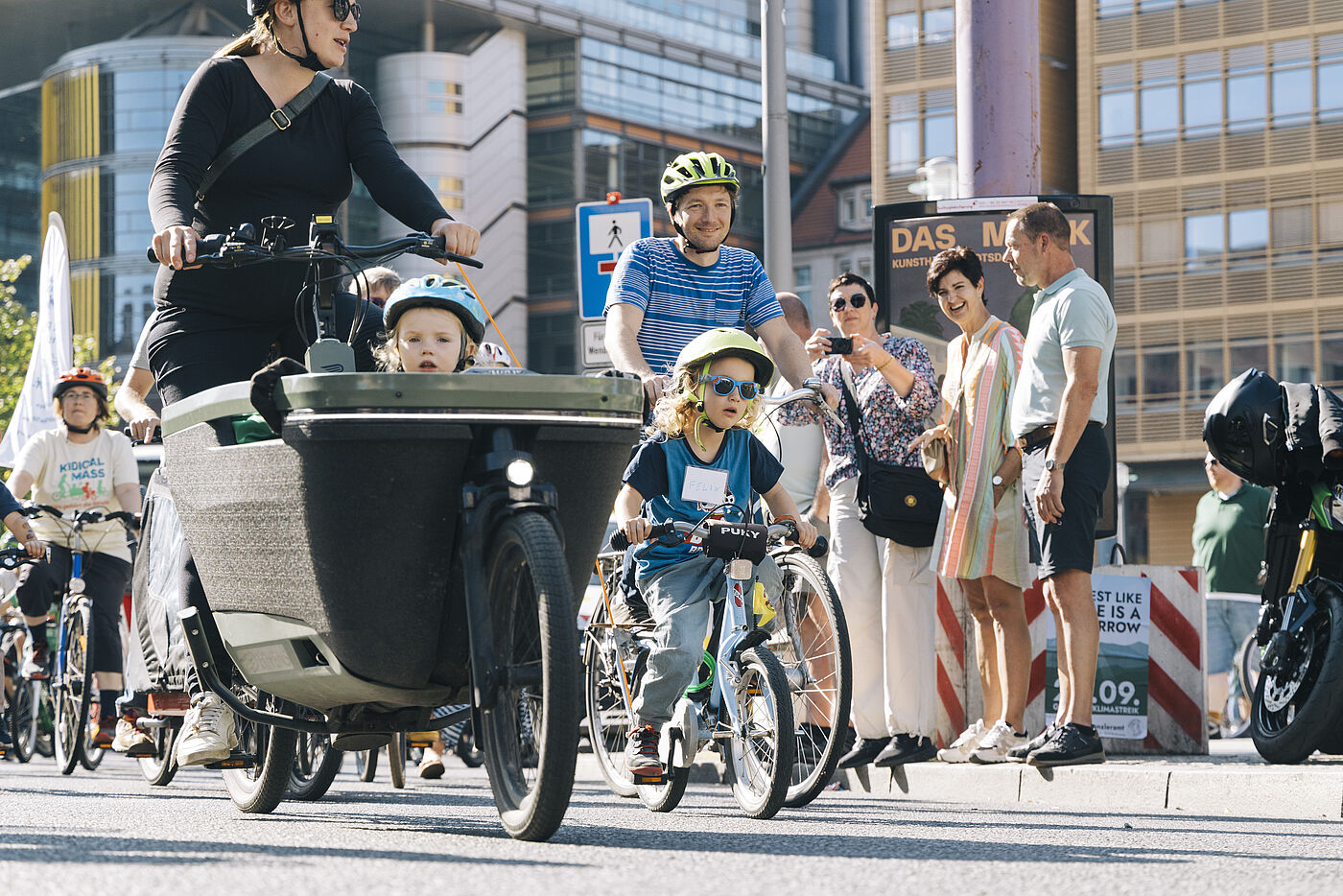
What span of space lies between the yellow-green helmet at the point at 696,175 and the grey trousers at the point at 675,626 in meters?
1.49

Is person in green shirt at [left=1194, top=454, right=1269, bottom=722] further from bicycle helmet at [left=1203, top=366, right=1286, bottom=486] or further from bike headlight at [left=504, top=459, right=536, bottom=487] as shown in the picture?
bike headlight at [left=504, top=459, right=536, bottom=487]

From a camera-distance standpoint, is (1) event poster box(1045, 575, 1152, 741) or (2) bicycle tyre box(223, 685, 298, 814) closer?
(2) bicycle tyre box(223, 685, 298, 814)

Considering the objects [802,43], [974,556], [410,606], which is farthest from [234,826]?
[802,43]

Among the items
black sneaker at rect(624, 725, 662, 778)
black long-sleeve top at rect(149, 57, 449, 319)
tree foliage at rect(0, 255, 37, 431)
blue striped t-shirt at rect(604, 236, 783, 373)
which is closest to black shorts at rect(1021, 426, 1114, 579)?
blue striped t-shirt at rect(604, 236, 783, 373)

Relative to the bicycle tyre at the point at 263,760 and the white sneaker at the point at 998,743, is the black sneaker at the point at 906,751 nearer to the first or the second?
the white sneaker at the point at 998,743

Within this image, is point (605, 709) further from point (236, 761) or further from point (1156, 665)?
point (1156, 665)

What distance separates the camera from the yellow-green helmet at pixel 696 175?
24.5 feet

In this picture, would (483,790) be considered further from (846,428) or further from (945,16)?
(945,16)

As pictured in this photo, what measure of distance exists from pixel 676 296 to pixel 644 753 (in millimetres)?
1879

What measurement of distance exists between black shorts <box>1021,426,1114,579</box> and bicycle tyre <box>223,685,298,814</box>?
3.11 metres

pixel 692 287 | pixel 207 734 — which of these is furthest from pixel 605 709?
pixel 207 734

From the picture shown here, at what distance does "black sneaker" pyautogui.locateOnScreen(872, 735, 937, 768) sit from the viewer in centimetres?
834

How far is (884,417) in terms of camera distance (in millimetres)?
8570

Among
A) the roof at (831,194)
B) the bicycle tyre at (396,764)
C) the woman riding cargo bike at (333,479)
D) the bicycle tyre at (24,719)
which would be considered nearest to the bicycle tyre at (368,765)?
the bicycle tyre at (396,764)
